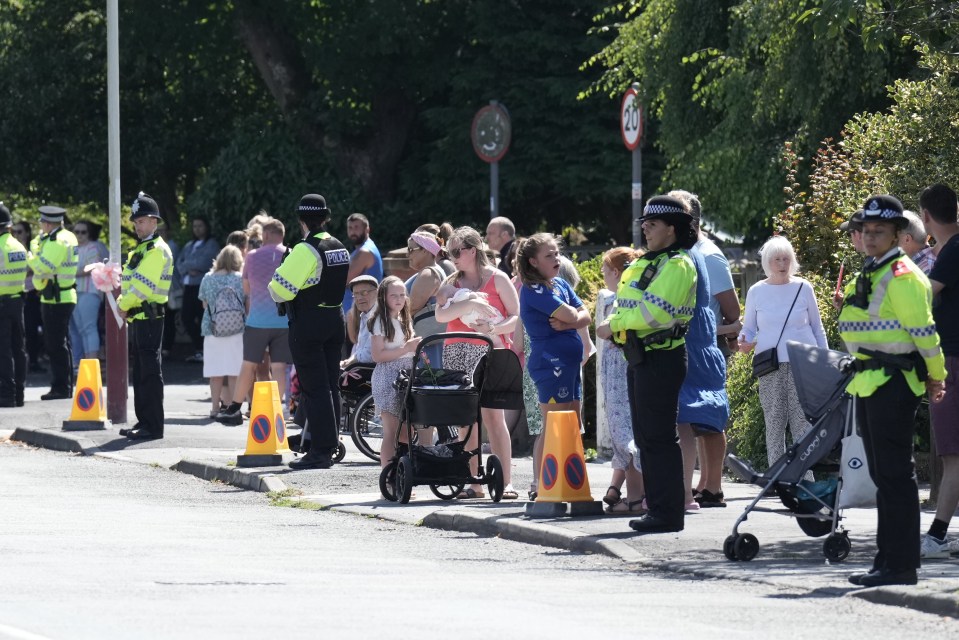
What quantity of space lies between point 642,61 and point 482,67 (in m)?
6.85

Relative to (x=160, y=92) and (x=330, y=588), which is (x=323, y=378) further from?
(x=160, y=92)

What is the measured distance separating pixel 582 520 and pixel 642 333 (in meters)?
1.39

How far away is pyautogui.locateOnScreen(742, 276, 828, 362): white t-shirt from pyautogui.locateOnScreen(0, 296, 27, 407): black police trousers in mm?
10458

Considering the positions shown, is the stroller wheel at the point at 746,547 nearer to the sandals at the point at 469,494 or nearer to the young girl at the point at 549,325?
the young girl at the point at 549,325

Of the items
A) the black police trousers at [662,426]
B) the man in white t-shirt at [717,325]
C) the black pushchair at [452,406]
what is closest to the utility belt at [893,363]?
the black police trousers at [662,426]

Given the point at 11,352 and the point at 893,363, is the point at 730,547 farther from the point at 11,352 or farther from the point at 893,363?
the point at 11,352

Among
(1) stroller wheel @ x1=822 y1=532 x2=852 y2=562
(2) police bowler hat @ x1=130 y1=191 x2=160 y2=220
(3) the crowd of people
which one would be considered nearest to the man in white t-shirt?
(3) the crowd of people

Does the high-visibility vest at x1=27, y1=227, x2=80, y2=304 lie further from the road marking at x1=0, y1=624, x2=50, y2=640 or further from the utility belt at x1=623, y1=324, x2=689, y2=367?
the road marking at x1=0, y1=624, x2=50, y2=640

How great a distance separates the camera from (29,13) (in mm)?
33031

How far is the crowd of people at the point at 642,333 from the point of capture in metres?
8.94

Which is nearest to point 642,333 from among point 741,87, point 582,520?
point 582,520

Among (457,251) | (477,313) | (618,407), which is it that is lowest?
(618,407)

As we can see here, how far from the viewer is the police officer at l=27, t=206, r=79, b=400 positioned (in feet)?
68.2

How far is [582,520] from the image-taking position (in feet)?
37.2
